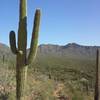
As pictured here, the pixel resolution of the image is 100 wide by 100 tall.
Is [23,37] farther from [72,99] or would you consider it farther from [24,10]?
[72,99]

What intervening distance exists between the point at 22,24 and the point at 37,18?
2.33 feet

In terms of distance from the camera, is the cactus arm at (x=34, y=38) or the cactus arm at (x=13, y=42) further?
the cactus arm at (x=13, y=42)

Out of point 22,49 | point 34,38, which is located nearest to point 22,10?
point 34,38

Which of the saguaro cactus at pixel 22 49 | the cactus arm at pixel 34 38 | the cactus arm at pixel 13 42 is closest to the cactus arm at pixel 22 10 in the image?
the saguaro cactus at pixel 22 49

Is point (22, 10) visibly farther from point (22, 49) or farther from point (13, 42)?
point (22, 49)

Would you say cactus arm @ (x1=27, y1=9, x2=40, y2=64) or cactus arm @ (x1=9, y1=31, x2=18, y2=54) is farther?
cactus arm @ (x1=9, y1=31, x2=18, y2=54)

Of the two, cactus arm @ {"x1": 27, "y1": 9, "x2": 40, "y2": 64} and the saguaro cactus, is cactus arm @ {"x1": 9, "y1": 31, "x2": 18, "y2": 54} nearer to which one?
the saguaro cactus

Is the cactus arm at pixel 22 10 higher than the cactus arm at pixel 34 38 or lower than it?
higher

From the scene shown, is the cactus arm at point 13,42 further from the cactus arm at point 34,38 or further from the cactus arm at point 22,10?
the cactus arm at point 22,10

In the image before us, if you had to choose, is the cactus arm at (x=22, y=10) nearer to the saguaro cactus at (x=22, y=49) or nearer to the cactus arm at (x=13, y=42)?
the saguaro cactus at (x=22, y=49)

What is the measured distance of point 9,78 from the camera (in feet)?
64.0

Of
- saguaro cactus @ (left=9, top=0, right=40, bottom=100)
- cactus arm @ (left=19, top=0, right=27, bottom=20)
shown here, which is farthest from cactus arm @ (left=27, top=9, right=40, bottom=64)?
cactus arm @ (left=19, top=0, right=27, bottom=20)

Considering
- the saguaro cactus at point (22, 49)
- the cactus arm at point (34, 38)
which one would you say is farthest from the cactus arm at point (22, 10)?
the cactus arm at point (34, 38)

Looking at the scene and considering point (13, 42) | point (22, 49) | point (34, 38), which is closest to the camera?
point (34, 38)
